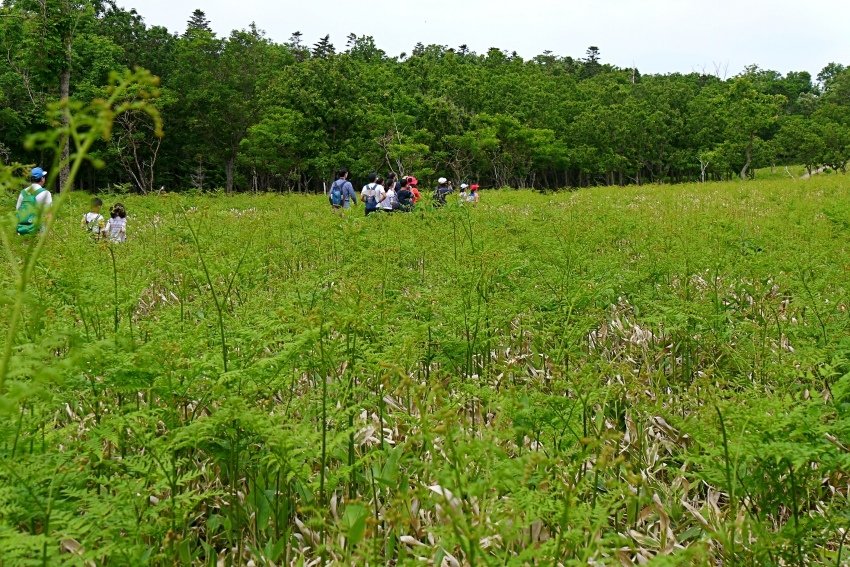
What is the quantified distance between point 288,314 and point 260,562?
4.11 ft

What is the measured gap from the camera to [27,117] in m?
37.6

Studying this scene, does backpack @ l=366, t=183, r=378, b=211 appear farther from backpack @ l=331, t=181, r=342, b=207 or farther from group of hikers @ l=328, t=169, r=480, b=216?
backpack @ l=331, t=181, r=342, b=207

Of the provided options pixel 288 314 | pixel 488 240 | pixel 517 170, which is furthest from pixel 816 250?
pixel 517 170

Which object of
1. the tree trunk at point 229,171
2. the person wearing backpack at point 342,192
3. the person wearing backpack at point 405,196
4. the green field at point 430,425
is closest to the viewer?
the green field at point 430,425

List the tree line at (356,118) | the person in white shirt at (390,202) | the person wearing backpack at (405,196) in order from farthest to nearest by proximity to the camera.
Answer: the tree line at (356,118), the person in white shirt at (390,202), the person wearing backpack at (405,196)

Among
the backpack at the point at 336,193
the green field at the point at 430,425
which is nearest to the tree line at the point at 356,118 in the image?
the backpack at the point at 336,193

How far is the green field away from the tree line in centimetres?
2715

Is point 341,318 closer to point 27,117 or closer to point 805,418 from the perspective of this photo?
point 805,418

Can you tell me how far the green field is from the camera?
2047mm

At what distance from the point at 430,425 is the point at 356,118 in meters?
41.9

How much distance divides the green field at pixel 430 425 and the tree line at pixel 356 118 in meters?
27.2

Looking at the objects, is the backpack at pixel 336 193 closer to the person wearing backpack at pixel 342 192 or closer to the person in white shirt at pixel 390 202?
the person wearing backpack at pixel 342 192

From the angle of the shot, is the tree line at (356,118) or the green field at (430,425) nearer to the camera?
the green field at (430,425)

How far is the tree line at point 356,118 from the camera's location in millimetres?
38406
